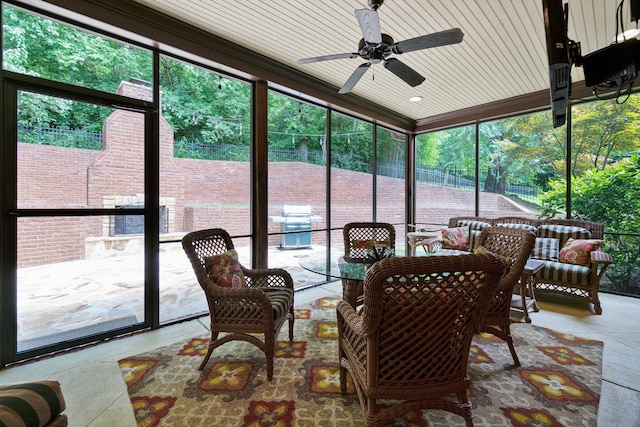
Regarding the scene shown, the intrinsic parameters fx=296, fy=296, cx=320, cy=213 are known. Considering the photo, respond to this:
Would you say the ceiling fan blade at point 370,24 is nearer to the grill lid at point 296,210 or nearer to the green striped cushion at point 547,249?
the grill lid at point 296,210

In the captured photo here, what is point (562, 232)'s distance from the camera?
4199mm

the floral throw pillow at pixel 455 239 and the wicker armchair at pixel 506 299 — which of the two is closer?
the wicker armchair at pixel 506 299

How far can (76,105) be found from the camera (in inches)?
99.9

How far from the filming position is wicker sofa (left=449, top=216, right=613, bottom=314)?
136 inches

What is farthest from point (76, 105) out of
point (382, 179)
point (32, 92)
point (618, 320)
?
point (618, 320)

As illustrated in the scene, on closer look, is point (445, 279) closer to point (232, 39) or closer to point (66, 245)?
point (66, 245)

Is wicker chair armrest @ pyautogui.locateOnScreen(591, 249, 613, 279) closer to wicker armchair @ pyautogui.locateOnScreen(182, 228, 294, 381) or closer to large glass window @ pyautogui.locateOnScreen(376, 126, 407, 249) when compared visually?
large glass window @ pyautogui.locateOnScreen(376, 126, 407, 249)

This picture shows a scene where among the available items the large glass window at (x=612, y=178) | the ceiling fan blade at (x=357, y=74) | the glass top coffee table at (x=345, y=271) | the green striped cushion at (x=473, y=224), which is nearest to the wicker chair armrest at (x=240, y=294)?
the glass top coffee table at (x=345, y=271)

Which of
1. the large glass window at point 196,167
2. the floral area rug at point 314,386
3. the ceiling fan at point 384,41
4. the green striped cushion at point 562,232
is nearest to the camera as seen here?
the floral area rug at point 314,386

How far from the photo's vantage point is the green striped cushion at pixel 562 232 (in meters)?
4.02

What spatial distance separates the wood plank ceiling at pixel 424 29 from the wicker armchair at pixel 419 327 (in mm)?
2384

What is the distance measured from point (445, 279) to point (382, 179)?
4783 mm

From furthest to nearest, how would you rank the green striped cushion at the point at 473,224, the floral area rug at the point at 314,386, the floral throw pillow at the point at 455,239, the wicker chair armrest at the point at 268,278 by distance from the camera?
1. the green striped cushion at the point at 473,224
2. the floral throw pillow at the point at 455,239
3. the wicker chair armrest at the point at 268,278
4. the floral area rug at the point at 314,386

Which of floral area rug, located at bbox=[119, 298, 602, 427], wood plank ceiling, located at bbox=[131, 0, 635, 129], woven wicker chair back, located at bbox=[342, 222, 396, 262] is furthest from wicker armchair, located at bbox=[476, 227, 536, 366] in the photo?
wood plank ceiling, located at bbox=[131, 0, 635, 129]
